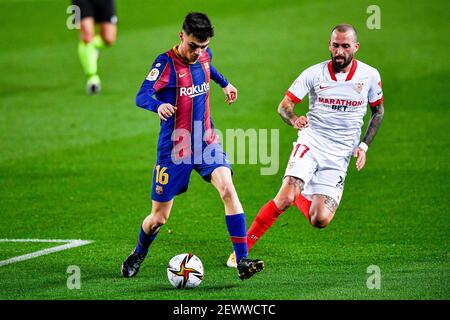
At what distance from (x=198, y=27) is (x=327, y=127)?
1.87 m

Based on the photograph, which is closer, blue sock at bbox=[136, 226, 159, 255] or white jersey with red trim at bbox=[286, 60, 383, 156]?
blue sock at bbox=[136, 226, 159, 255]

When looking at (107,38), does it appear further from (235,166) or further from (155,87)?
(155,87)

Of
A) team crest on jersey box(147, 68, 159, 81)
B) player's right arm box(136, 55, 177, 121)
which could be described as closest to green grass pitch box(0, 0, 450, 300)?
player's right arm box(136, 55, 177, 121)

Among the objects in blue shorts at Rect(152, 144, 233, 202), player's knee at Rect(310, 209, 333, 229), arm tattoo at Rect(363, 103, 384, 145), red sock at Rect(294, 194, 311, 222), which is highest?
arm tattoo at Rect(363, 103, 384, 145)

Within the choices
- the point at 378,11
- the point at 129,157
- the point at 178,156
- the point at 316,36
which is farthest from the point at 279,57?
the point at 178,156

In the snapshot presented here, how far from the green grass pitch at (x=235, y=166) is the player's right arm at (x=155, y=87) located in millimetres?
1553

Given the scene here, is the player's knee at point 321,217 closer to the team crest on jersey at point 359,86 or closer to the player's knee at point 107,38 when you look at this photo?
the team crest on jersey at point 359,86

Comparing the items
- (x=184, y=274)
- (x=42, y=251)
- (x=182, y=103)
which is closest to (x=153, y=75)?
(x=182, y=103)

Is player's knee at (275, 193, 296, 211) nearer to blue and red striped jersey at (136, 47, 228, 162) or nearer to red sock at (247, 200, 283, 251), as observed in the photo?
red sock at (247, 200, 283, 251)

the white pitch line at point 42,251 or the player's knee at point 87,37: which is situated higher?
the player's knee at point 87,37

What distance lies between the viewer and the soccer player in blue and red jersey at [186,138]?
346 inches

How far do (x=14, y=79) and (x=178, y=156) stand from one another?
12628 mm

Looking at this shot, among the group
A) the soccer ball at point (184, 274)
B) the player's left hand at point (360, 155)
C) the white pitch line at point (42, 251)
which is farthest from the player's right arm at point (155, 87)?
the white pitch line at point (42, 251)

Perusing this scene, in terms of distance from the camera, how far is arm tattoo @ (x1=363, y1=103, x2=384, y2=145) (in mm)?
9516
